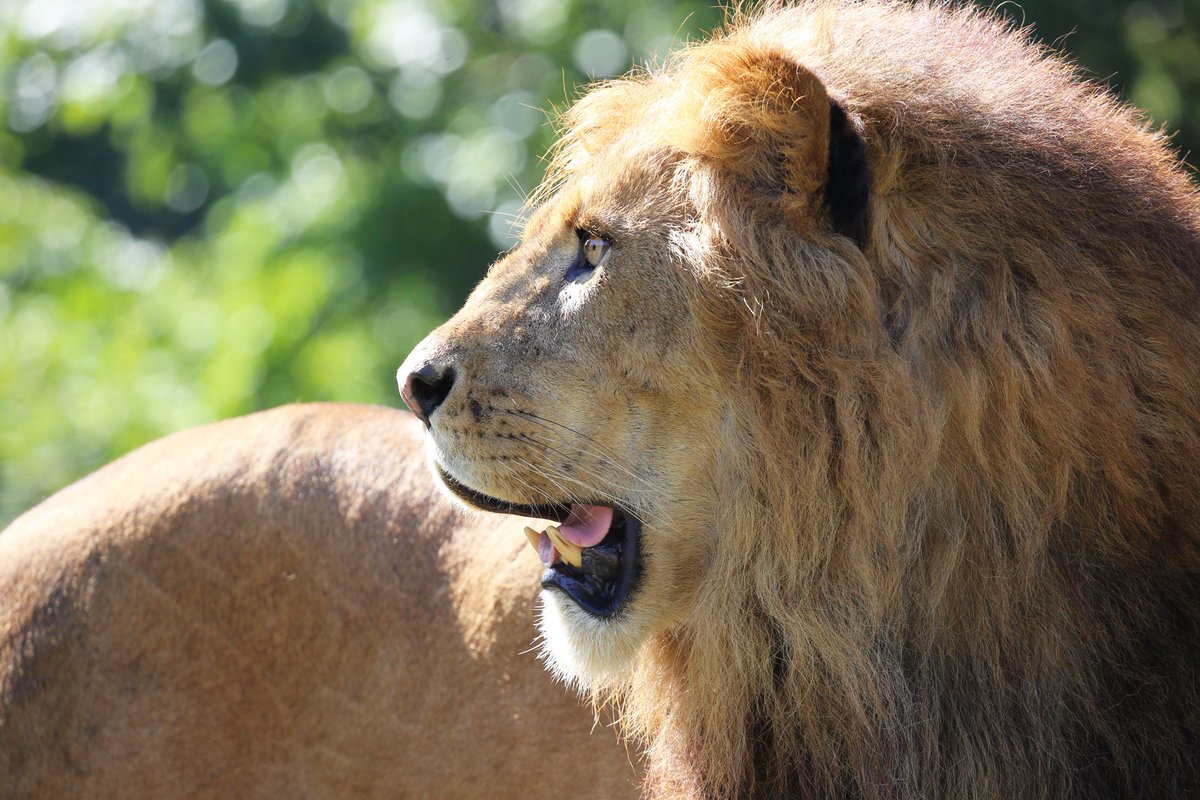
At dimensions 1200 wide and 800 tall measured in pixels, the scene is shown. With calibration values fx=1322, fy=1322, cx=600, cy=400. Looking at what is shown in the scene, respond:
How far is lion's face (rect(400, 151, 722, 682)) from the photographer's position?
220 cm

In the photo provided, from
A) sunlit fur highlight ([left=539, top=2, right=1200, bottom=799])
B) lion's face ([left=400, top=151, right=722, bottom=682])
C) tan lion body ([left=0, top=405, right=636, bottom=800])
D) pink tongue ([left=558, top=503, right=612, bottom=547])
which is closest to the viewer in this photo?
sunlit fur highlight ([left=539, top=2, right=1200, bottom=799])

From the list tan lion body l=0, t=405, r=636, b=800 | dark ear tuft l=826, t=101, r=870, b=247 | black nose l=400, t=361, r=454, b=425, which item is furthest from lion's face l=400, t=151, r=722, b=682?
tan lion body l=0, t=405, r=636, b=800

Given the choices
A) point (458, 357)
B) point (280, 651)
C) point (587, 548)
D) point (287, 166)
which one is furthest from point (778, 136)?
point (287, 166)

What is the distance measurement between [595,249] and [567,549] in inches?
21.1

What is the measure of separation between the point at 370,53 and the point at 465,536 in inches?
225

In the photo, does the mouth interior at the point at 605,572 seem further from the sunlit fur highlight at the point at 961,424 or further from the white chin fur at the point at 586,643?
the sunlit fur highlight at the point at 961,424

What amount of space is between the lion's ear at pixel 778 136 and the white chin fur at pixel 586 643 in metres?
0.76

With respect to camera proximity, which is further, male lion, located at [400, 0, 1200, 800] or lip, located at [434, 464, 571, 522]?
lip, located at [434, 464, 571, 522]

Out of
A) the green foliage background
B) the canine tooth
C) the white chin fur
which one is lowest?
the green foliage background

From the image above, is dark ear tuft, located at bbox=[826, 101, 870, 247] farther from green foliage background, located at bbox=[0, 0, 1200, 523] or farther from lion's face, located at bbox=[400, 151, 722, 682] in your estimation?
green foliage background, located at bbox=[0, 0, 1200, 523]

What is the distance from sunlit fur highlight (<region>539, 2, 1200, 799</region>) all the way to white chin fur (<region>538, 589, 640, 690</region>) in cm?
26

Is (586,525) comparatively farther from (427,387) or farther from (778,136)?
(778,136)

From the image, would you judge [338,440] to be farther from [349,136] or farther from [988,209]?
[349,136]

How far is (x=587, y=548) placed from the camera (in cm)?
234
